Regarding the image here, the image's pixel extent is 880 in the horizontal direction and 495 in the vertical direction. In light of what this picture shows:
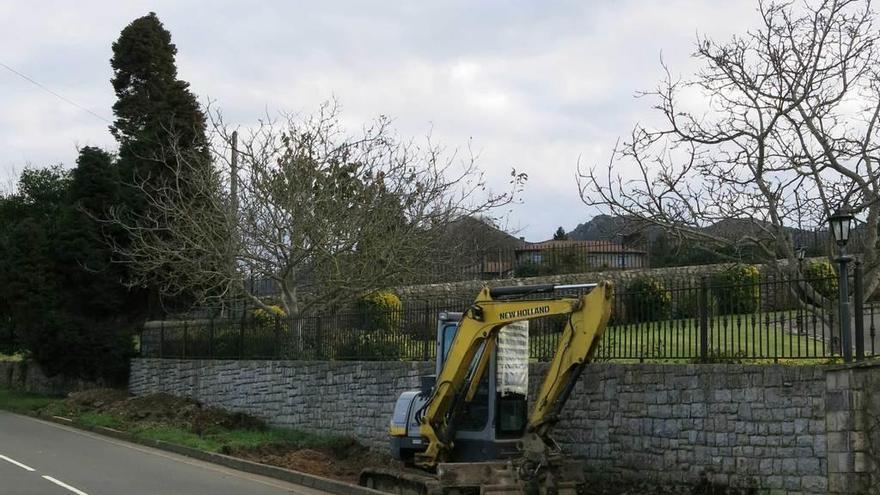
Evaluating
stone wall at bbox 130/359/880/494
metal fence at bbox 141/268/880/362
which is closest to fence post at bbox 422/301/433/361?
metal fence at bbox 141/268/880/362

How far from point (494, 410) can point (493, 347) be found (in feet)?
2.86

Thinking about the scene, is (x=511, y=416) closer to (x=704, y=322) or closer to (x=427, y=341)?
(x=704, y=322)

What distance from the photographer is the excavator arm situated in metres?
11.7

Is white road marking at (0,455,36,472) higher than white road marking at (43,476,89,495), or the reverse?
white road marking at (43,476,89,495)

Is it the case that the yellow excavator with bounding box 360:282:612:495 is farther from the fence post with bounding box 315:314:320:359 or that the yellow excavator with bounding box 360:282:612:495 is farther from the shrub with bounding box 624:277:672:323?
the fence post with bounding box 315:314:320:359

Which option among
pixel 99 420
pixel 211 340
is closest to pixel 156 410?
pixel 99 420

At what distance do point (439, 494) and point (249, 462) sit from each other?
6.72 metres

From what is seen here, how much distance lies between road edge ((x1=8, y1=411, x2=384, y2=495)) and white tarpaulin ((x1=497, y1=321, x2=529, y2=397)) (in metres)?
2.52

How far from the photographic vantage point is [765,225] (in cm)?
1569

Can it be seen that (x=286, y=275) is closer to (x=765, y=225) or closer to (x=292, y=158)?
(x=292, y=158)

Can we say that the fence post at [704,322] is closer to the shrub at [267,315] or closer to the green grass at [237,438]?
the green grass at [237,438]

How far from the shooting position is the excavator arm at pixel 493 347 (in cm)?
1173

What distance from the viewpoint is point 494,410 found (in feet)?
43.1

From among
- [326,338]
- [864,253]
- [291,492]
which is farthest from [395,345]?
[864,253]
